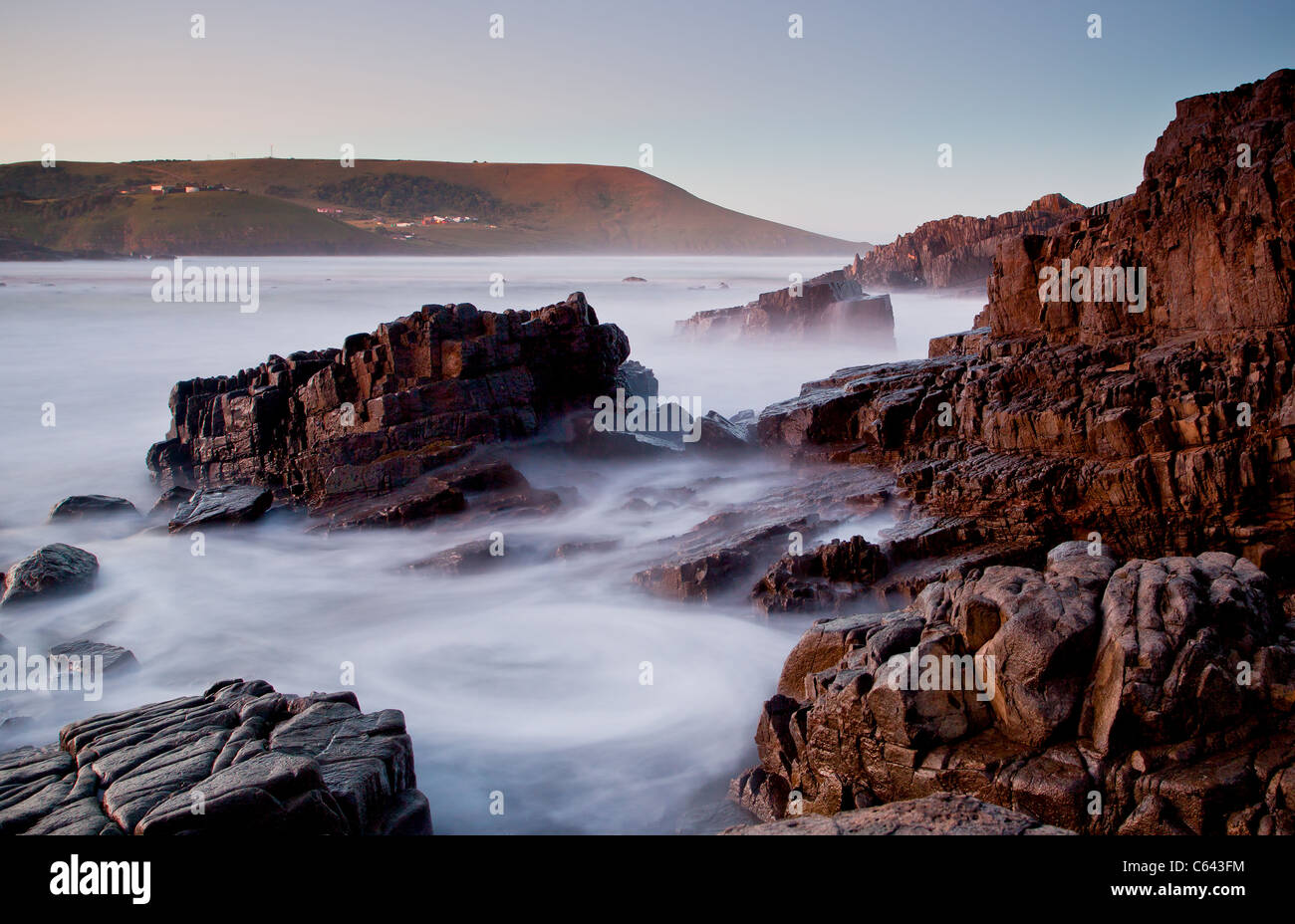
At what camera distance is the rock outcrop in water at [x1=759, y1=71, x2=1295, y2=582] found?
45.8 ft

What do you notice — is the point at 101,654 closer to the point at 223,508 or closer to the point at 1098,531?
the point at 223,508

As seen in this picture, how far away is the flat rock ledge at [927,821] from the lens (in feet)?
17.3

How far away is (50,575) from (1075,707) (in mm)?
19215

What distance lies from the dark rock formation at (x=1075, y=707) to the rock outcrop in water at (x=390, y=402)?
1534 centimetres

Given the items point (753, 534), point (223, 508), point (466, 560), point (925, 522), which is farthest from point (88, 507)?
point (925, 522)

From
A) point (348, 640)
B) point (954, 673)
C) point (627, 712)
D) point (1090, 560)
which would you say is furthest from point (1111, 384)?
point (348, 640)

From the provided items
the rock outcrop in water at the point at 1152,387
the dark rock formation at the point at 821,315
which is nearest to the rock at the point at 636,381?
the rock outcrop in water at the point at 1152,387

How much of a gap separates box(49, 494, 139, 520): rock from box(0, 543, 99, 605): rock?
4.86 m

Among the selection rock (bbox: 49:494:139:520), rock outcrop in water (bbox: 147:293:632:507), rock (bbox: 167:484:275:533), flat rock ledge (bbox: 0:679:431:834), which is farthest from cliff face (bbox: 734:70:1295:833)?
rock (bbox: 49:494:139:520)

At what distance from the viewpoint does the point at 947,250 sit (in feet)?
218

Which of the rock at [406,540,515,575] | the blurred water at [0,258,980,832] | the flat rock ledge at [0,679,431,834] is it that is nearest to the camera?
the flat rock ledge at [0,679,431,834]

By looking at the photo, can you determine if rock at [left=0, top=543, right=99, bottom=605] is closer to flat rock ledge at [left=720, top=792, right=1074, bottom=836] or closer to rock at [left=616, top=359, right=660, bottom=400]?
rock at [left=616, top=359, right=660, bottom=400]

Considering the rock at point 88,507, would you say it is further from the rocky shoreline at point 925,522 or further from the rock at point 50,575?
the rock at point 50,575
